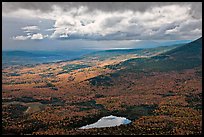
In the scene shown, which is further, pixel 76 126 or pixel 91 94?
pixel 91 94

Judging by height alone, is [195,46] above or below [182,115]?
above

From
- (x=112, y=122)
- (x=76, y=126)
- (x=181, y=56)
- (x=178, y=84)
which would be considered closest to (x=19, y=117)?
(x=76, y=126)

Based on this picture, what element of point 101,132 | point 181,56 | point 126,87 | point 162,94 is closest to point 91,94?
point 126,87

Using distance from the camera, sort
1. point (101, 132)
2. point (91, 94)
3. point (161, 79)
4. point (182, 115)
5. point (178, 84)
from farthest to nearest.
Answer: point (161, 79), point (178, 84), point (91, 94), point (182, 115), point (101, 132)

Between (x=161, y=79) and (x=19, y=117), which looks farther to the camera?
(x=161, y=79)

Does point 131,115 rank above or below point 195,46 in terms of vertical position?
below

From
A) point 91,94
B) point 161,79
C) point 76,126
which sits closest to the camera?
point 76,126

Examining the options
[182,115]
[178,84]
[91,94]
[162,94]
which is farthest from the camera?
[178,84]

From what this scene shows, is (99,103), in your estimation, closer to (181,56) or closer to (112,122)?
(112,122)

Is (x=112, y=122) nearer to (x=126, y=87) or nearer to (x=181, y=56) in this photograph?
(x=126, y=87)
